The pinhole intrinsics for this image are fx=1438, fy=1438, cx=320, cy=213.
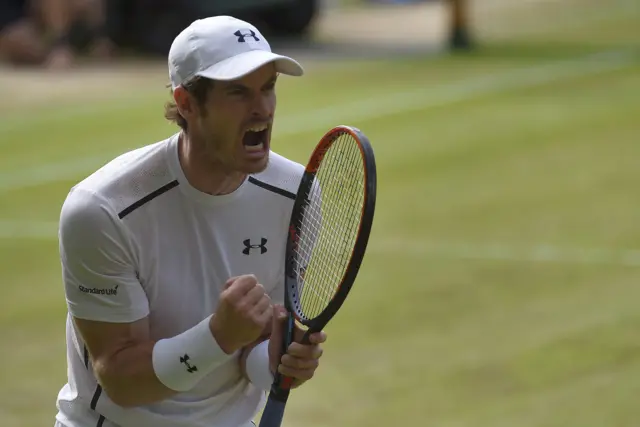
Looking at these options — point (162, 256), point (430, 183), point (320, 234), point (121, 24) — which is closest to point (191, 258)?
point (162, 256)

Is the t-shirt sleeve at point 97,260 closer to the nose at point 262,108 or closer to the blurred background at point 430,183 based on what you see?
the nose at point 262,108

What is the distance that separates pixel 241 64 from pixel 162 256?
2.30 feet

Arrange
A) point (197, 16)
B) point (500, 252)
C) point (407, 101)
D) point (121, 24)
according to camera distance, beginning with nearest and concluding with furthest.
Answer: point (500, 252)
point (407, 101)
point (197, 16)
point (121, 24)

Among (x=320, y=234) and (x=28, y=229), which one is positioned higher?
(x=320, y=234)

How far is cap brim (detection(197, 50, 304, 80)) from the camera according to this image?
4.32 meters

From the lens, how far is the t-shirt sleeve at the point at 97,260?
4473mm

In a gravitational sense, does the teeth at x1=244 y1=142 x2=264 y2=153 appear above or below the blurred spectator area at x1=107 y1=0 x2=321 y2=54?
above

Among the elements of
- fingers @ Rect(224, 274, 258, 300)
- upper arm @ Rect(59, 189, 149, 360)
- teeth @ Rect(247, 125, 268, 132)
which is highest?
teeth @ Rect(247, 125, 268, 132)

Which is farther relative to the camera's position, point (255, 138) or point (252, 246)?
point (252, 246)

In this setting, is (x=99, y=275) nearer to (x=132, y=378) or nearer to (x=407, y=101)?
(x=132, y=378)

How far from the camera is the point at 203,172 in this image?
182 inches

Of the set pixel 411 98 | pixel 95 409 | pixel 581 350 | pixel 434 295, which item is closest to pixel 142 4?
pixel 411 98

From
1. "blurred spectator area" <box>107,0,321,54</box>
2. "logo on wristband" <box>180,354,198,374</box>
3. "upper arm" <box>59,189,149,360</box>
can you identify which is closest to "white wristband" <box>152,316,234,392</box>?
"logo on wristband" <box>180,354,198,374</box>

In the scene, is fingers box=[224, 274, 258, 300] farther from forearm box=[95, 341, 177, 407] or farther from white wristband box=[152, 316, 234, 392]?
forearm box=[95, 341, 177, 407]
